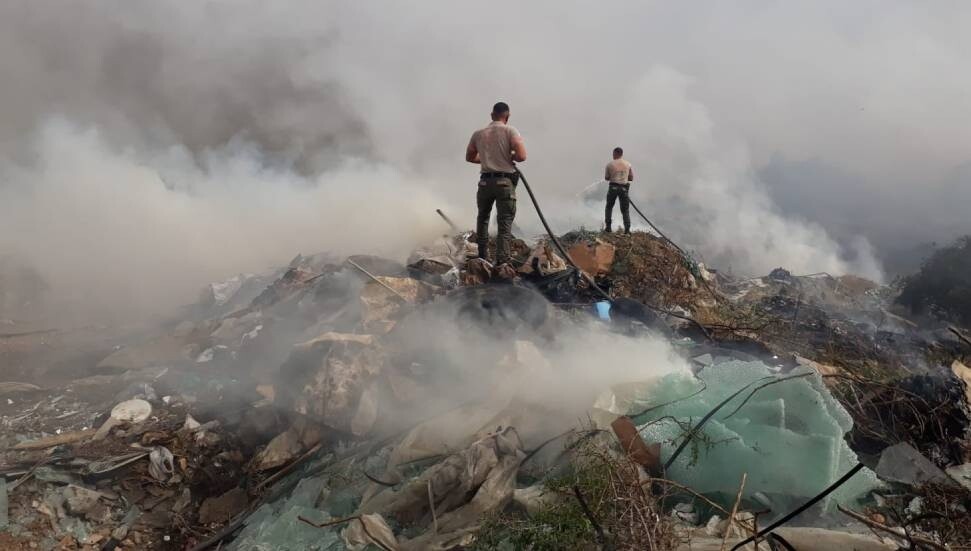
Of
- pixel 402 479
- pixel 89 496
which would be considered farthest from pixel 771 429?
pixel 89 496

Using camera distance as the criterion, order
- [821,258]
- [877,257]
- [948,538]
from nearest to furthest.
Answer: [948,538], [821,258], [877,257]

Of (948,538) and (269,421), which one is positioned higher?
(948,538)

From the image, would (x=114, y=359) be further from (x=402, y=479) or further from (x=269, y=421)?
(x=402, y=479)

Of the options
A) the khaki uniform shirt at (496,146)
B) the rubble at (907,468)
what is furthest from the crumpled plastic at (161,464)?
the rubble at (907,468)

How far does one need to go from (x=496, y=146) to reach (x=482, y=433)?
8.97 ft

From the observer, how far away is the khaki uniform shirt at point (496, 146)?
4.52 metres

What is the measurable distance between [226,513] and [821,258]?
35396mm

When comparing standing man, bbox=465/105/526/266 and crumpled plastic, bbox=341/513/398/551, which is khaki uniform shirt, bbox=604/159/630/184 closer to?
standing man, bbox=465/105/526/266

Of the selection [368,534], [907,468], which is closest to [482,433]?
[368,534]

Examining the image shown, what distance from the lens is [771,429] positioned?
86.1 inches

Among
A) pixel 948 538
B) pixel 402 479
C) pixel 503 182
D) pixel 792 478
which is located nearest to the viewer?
pixel 948 538

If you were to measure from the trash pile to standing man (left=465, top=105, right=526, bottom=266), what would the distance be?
420 millimetres

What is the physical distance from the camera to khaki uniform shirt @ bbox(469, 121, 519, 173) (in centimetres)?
452

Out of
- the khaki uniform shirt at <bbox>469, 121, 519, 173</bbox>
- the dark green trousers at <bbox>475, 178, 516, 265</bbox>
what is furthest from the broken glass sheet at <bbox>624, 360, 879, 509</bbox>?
the khaki uniform shirt at <bbox>469, 121, 519, 173</bbox>
